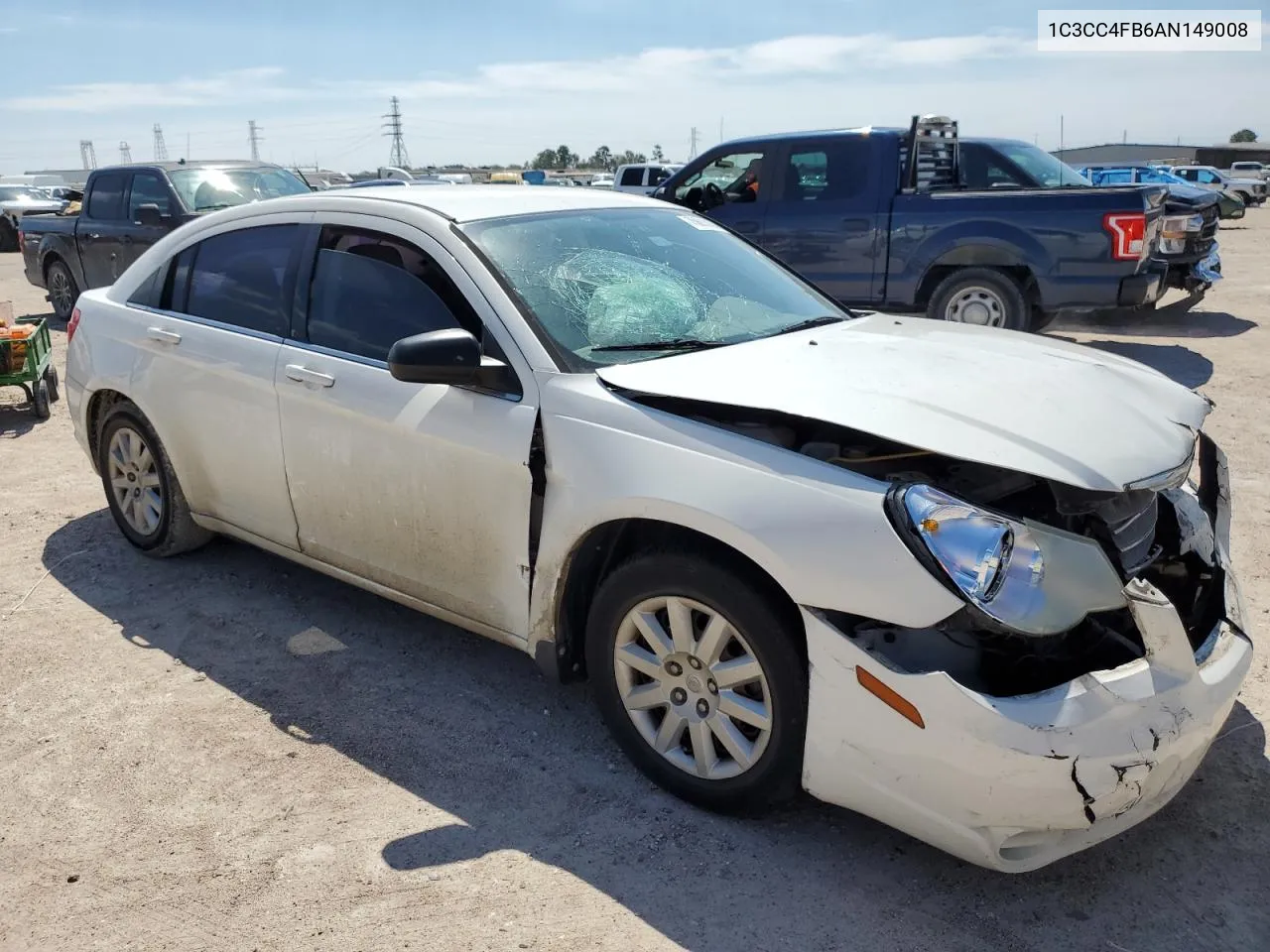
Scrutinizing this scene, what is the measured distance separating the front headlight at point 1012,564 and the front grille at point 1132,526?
283 mm

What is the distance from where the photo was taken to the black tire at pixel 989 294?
9320 millimetres

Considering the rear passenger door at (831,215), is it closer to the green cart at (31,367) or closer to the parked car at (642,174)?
the green cart at (31,367)

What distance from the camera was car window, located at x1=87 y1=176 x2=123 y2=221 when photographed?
1188cm

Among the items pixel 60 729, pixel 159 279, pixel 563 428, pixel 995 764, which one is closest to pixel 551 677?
pixel 563 428

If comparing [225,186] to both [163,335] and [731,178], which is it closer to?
[731,178]

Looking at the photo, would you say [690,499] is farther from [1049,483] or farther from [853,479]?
[1049,483]

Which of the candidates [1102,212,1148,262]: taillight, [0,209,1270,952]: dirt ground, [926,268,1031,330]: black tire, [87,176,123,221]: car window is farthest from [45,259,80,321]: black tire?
[1102,212,1148,262]: taillight

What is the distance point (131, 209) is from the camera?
38.5 feet

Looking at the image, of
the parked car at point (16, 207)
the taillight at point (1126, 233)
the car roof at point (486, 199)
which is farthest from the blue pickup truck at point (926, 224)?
the parked car at point (16, 207)

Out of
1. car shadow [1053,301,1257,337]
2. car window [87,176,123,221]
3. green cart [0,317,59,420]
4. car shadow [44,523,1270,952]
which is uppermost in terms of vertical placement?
car window [87,176,123,221]

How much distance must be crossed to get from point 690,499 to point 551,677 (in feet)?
2.88

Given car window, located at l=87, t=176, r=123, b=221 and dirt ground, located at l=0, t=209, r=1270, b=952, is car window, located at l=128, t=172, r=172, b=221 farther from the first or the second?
dirt ground, located at l=0, t=209, r=1270, b=952

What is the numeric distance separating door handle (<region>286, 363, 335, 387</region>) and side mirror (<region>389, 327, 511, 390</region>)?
2.17 ft

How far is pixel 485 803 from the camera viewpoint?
10.5ft
